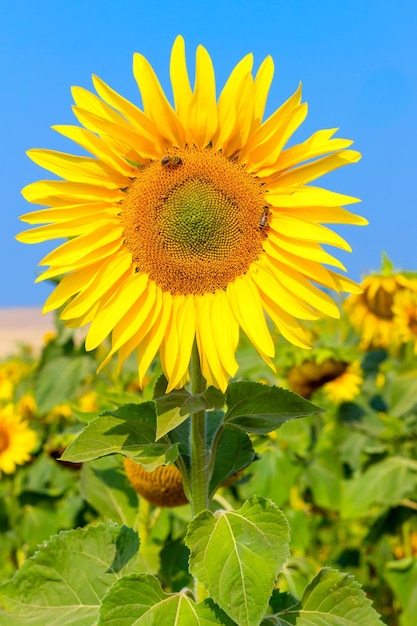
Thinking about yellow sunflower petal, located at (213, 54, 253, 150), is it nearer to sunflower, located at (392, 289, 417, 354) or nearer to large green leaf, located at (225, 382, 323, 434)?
large green leaf, located at (225, 382, 323, 434)

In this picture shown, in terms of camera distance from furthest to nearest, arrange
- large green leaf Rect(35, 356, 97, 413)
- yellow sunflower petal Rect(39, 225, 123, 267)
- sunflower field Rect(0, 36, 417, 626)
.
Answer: large green leaf Rect(35, 356, 97, 413), yellow sunflower petal Rect(39, 225, 123, 267), sunflower field Rect(0, 36, 417, 626)

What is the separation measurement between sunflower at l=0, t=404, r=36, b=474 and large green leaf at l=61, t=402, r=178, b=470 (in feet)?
8.06

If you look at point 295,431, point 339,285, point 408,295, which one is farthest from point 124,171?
point 408,295

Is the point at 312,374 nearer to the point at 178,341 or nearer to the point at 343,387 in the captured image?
the point at 343,387

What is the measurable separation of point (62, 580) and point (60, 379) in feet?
7.07

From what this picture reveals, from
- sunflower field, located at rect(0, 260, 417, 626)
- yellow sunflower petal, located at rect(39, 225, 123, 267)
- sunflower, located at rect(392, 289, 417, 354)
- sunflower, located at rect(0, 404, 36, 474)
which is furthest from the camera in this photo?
sunflower, located at rect(392, 289, 417, 354)

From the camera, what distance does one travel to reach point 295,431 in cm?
346

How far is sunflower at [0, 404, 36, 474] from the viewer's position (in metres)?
3.82

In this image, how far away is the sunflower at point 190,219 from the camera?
146cm

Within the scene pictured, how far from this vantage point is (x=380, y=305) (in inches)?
183

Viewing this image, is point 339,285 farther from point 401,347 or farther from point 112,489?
point 401,347

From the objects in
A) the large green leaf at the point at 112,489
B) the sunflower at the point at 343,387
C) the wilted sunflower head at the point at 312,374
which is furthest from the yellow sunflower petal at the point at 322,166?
the sunflower at the point at 343,387

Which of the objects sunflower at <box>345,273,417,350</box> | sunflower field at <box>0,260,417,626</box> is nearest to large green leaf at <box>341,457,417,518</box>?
sunflower field at <box>0,260,417,626</box>

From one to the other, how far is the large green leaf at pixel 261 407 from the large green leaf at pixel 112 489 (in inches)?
29.3
